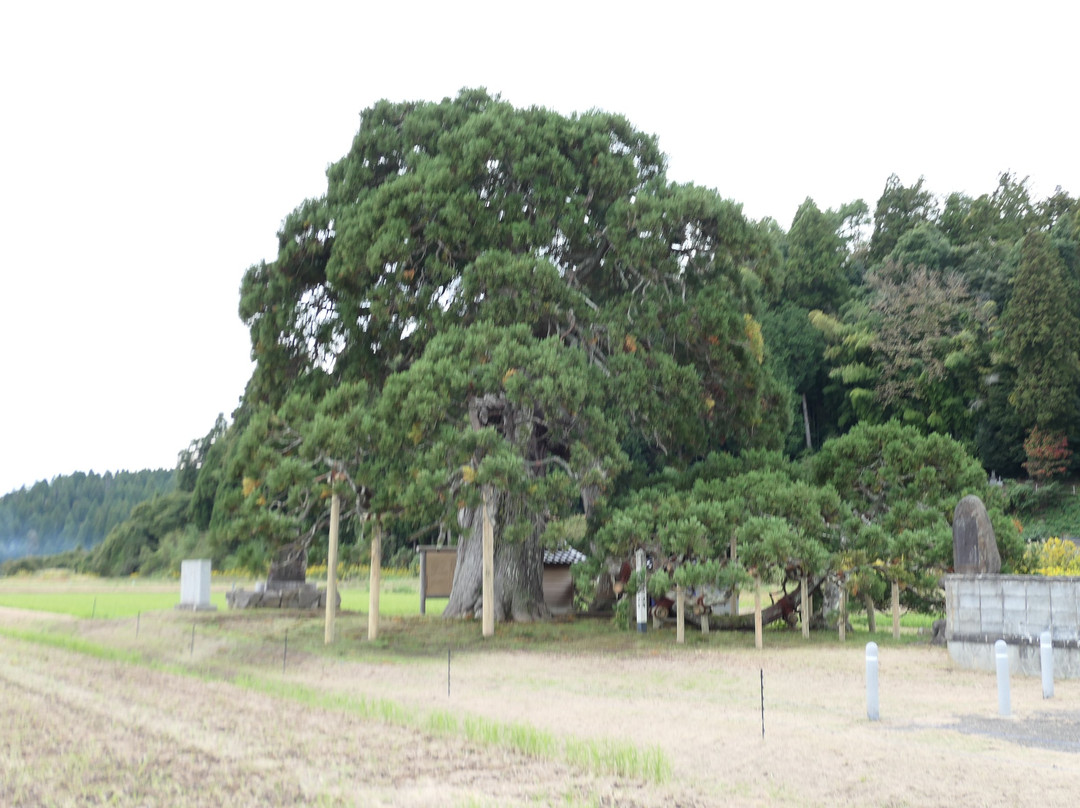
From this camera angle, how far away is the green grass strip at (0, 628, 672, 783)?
26.5 ft

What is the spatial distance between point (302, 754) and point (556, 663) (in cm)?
776

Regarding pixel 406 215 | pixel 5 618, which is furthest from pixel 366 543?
pixel 5 618

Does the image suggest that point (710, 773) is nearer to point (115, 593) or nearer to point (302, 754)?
point (302, 754)

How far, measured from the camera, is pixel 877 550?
18281 mm

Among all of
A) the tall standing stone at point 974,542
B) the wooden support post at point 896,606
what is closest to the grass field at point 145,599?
the wooden support post at point 896,606

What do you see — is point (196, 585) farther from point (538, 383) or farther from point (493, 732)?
point (493, 732)

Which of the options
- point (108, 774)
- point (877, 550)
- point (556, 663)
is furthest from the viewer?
point (877, 550)

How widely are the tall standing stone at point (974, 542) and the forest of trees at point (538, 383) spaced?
2.75m

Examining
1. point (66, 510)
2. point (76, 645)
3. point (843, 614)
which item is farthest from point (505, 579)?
point (66, 510)

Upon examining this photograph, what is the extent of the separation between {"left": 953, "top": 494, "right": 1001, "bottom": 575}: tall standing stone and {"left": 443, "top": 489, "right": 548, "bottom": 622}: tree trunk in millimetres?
9616

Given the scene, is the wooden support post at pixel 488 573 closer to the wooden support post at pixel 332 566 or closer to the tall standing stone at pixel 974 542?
the wooden support post at pixel 332 566

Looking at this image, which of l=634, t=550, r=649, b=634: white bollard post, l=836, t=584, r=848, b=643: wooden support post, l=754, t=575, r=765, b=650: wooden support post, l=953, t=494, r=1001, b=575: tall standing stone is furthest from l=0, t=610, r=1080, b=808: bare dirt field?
l=634, t=550, r=649, b=634: white bollard post

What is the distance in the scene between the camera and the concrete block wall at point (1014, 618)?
13.5 meters

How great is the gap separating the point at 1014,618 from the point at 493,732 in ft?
29.4
